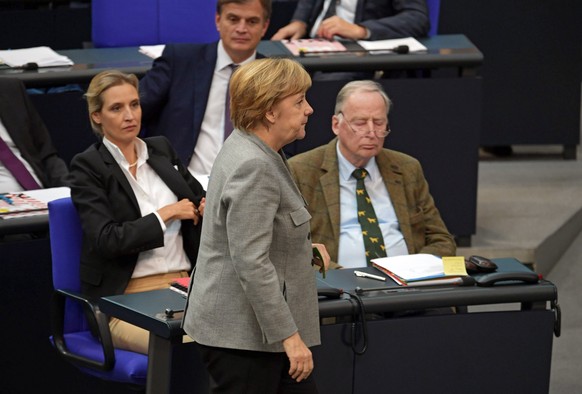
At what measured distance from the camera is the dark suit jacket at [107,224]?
11.9 feet

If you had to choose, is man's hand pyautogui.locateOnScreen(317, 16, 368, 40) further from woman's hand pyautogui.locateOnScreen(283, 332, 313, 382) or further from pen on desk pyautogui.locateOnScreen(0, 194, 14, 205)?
woman's hand pyautogui.locateOnScreen(283, 332, 313, 382)

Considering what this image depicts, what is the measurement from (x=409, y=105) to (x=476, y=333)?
173 cm

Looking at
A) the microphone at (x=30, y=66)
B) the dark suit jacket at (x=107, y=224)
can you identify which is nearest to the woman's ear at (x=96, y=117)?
the dark suit jacket at (x=107, y=224)

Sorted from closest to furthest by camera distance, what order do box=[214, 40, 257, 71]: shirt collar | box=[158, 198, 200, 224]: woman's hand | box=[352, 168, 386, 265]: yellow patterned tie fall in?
1. box=[158, 198, 200, 224]: woman's hand
2. box=[352, 168, 386, 265]: yellow patterned tie
3. box=[214, 40, 257, 71]: shirt collar

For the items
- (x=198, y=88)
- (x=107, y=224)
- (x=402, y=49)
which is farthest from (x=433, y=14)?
(x=107, y=224)

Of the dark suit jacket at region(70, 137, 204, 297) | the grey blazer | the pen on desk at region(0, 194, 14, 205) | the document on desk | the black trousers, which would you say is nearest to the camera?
the grey blazer

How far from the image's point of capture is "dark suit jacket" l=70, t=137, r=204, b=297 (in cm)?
362

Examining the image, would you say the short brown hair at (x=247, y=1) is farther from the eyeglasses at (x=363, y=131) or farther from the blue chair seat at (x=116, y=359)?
the blue chair seat at (x=116, y=359)

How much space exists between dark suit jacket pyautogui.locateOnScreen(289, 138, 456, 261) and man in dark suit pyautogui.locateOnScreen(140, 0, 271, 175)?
2.14 feet

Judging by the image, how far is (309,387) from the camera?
2855 mm

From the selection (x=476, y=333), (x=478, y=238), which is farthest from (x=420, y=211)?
(x=478, y=238)

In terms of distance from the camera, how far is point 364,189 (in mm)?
4148

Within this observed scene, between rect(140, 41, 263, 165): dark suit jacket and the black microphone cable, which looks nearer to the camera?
the black microphone cable

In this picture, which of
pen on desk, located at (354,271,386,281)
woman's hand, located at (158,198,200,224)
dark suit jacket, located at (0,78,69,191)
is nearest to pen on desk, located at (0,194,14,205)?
dark suit jacket, located at (0,78,69,191)
